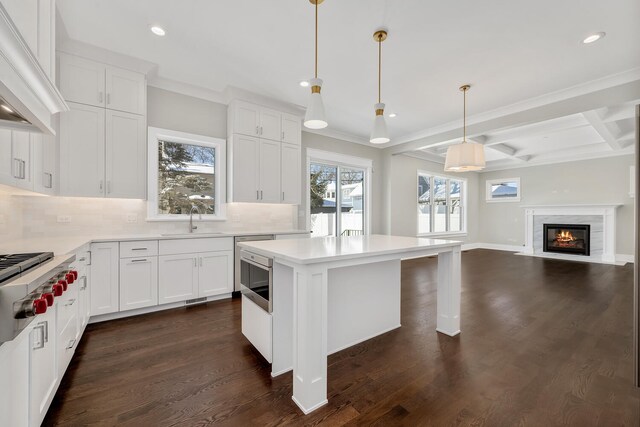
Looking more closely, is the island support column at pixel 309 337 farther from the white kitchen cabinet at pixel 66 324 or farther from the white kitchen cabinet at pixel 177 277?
the white kitchen cabinet at pixel 177 277

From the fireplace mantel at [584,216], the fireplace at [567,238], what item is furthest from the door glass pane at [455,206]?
the fireplace at [567,238]

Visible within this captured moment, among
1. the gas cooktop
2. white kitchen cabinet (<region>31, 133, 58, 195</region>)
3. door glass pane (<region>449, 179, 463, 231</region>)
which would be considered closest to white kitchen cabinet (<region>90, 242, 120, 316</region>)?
white kitchen cabinet (<region>31, 133, 58, 195</region>)

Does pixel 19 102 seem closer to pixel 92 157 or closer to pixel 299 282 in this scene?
pixel 299 282

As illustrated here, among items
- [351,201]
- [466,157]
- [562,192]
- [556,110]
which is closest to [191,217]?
[351,201]

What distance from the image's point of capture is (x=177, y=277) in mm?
3215

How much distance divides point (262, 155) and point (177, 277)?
2079 millimetres

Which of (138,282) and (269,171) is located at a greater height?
(269,171)

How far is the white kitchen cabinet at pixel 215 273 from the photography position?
3396mm

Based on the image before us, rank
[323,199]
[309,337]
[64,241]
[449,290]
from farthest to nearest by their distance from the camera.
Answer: [323,199] < [449,290] < [64,241] < [309,337]

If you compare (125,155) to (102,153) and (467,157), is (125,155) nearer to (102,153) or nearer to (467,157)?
(102,153)

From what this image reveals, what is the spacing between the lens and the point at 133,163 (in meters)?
3.21

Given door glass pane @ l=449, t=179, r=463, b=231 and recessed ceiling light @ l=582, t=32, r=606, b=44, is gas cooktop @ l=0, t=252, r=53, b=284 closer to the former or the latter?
recessed ceiling light @ l=582, t=32, r=606, b=44

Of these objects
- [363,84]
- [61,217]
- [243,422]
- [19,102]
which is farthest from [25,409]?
[363,84]

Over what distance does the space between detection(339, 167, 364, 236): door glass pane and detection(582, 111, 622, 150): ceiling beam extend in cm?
395
